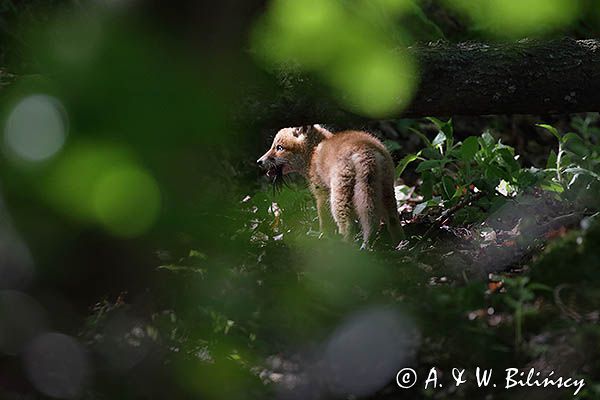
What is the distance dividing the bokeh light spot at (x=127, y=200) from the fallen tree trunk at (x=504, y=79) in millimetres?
2693

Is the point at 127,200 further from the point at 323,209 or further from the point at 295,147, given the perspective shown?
the point at 295,147

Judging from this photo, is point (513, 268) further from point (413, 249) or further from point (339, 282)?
point (339, 282)

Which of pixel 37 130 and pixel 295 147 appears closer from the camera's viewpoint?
pixel 37 130

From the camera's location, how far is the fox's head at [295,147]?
5625 mm

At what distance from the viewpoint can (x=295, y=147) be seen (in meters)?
5.64

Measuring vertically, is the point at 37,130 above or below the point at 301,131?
below

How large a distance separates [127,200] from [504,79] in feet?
10.9

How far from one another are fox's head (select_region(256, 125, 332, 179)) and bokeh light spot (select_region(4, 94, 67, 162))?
4495mm

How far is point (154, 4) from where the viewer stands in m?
1.20

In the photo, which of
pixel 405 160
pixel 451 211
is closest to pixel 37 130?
pixel 451 211

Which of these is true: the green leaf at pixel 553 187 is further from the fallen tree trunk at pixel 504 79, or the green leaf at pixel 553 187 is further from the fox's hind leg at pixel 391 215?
the fox's hind leg at pixel 391 215

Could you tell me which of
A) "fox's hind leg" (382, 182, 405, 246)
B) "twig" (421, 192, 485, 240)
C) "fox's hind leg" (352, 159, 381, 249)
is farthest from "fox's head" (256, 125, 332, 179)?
"twig" (421, 192, 485, 240)

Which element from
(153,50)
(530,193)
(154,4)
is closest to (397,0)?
(154,4)

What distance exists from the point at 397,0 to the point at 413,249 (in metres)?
2.00
